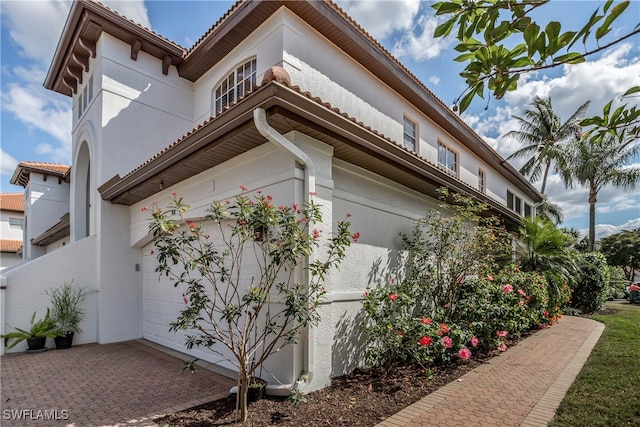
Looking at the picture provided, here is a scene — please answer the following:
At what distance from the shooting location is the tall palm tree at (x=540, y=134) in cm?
2464

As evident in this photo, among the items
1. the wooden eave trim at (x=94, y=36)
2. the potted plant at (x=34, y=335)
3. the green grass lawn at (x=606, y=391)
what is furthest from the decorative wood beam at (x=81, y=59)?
the green grass lawn at (x=606, y=391)

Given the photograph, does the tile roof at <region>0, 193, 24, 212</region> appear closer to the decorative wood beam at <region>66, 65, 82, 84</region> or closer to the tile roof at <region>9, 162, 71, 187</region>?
the tile roof at <region>9, 162, 71, 187</region>

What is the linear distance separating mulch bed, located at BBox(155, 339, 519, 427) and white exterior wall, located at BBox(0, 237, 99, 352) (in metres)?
6.54

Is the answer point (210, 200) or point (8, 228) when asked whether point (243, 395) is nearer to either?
point (210, 200)

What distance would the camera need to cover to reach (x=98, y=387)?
5910 mm

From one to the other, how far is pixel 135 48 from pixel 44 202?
12421mm

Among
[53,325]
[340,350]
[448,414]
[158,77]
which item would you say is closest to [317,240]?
[340,350]

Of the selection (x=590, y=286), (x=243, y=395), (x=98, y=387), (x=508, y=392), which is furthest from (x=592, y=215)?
(x=98, y=387)

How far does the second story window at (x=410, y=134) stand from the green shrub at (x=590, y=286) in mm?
8862

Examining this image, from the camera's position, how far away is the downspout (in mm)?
4886

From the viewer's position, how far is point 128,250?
10164 millimetres

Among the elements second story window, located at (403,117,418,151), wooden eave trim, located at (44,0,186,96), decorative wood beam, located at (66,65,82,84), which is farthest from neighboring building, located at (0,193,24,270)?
second story window, located at (403,117,418,151)

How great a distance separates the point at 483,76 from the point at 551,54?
471 millimetres

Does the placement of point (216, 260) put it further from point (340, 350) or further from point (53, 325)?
point (53, 325)
